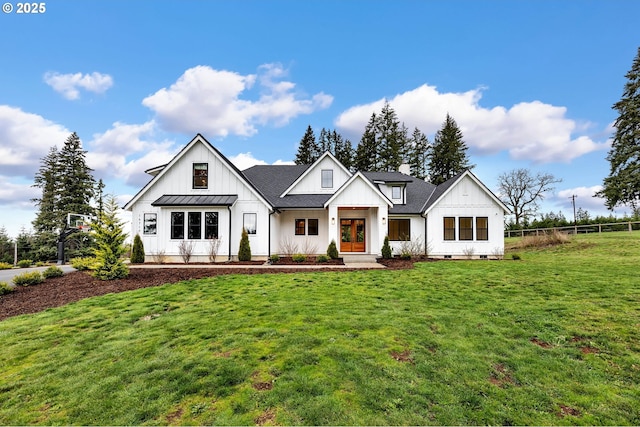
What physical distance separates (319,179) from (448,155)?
2829 centimetres

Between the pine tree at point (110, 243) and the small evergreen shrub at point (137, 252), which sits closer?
the pine tree at point (110, 243)

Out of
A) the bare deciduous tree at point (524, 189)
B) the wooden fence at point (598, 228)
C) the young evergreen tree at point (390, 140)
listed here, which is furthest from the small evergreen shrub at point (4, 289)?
the bare deciduous tree at point (524, 189)

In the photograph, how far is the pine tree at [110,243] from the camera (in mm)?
11117

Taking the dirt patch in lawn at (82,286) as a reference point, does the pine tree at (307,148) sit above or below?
above

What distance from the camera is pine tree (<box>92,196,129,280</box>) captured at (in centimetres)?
1112

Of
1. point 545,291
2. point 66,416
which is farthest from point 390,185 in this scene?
point 66,416

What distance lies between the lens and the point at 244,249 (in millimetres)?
16547

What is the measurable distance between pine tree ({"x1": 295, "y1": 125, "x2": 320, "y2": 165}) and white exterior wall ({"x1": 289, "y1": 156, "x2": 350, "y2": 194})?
25268 millimetres

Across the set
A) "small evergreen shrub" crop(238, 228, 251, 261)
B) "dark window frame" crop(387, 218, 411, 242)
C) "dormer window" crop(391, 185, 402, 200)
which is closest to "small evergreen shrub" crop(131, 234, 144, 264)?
"small evergreen shrub" crop(238, 228, 251, 261)

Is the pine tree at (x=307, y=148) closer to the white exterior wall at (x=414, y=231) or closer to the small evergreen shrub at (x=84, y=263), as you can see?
the white exterior wall at (x=414, y=231)

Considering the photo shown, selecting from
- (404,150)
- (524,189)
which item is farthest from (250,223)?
(524,189)

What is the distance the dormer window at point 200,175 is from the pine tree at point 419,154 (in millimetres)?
32815

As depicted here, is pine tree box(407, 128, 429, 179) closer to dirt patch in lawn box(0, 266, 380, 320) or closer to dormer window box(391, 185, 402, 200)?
dormer window box(391, 185, 402, 200)

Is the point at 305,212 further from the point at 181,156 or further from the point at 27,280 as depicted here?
the point at 27,280
